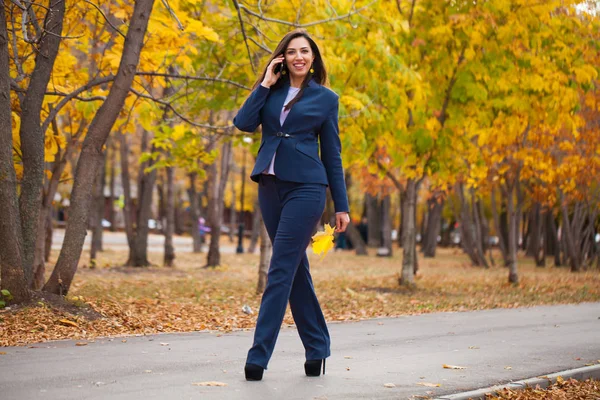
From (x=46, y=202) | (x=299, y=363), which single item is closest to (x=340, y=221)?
(x=299, y=363)

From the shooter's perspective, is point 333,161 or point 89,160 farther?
point 89,160

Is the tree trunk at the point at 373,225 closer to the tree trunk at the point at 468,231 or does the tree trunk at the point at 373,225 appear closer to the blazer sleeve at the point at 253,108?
the tree trunk at the point at 468,231

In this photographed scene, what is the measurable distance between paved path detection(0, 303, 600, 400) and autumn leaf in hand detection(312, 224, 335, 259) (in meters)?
0.87

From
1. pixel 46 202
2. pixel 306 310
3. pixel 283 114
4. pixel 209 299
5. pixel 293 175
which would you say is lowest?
pixel 209 299

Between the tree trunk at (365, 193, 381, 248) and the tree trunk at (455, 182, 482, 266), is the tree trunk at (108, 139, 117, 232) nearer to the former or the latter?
the tree trunk at (365, 193, 381, 248)

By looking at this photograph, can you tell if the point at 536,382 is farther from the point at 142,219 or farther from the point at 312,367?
the point at 142,219

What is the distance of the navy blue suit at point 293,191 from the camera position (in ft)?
19.5

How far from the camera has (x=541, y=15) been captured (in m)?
15.8

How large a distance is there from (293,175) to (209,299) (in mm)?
9036

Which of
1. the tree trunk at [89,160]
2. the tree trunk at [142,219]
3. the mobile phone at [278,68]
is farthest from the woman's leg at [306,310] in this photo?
the tree trunk at [142,219]

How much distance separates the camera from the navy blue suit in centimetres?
593

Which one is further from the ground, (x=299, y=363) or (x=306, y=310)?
(x=306, y=310)

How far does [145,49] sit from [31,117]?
319 cm

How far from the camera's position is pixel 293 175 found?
233 inches
